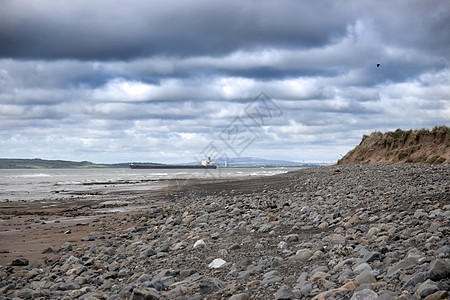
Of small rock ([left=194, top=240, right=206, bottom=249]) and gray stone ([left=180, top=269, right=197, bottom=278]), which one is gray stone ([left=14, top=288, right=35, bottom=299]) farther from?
small rock ([left=194, top=240, right=206, bottom=249])

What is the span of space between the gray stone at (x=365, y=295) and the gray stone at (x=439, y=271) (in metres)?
0.55

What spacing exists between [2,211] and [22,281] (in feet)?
44.6

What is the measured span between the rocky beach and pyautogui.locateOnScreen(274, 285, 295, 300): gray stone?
0.01 m

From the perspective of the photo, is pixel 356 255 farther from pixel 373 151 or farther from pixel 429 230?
pixel 373 151

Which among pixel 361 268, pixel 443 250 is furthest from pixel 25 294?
pixel 443 250

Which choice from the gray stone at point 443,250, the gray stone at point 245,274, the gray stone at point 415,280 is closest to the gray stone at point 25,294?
the gray stone at point 245,274

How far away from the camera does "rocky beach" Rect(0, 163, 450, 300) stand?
4.00 meters

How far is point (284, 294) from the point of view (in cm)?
401

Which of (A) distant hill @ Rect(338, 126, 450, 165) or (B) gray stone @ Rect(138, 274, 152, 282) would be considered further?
(A) distant hill @ Rect(338, 126, 450, 165)

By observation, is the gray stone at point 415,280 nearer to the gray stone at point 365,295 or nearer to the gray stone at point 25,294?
the gray stone at point 365,295

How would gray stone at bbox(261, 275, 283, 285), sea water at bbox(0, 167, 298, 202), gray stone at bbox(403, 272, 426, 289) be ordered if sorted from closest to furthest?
gray stone at bbox(403, 272, 426, 289) < gray stone at bbox(261, 275, 283, 285) < sea water at bbox(0, 167, 298, 202)

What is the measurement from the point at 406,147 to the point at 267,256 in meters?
25.1

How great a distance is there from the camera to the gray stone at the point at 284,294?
3.96 metres

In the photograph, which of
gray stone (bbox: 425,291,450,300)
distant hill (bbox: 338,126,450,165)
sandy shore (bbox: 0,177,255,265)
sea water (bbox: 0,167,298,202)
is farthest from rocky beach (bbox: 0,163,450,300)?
sea water (bbox: 0,167,298,202)
